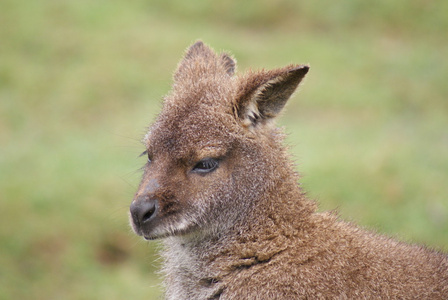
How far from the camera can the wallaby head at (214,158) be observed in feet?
15.1

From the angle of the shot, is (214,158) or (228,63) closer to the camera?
(214,158)

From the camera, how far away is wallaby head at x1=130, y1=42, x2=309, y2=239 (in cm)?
461

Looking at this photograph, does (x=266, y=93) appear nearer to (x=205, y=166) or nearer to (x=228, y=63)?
(x=205, y=166)

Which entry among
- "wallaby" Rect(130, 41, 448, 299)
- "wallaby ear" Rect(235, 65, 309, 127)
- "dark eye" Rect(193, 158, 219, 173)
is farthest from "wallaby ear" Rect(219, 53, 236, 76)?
"dark eye" Rect(193, 158, 219, 173)

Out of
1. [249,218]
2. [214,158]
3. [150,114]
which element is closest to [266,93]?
[214,158]

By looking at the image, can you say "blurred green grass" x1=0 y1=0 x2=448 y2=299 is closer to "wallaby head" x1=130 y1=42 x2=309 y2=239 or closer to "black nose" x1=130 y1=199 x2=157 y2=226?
"wallaby head" x1=130 y1=42 x2=309 y2=239

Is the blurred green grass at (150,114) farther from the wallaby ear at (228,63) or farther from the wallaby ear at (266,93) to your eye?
the wallaby ear at (266,93)

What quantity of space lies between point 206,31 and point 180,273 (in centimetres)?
1125

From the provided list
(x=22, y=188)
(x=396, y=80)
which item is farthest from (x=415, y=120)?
(x=22, y=188)

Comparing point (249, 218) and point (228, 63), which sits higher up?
point (228, 63)

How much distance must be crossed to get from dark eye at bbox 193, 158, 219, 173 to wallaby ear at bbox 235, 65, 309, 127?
406 mm

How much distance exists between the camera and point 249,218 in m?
4.80

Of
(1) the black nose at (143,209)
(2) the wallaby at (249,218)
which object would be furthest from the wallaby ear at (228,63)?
(1) the black nose at (143,209)

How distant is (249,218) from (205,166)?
1.71 feet
